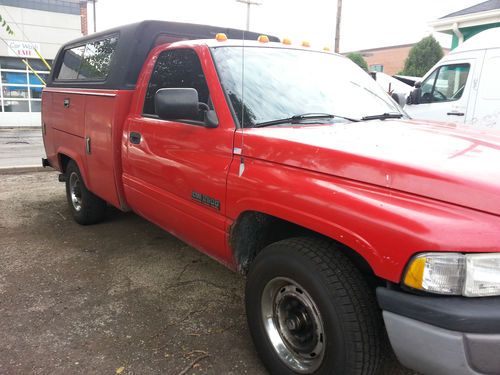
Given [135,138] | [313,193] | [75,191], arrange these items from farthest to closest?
[75,191] < [135,138] < [313,193]

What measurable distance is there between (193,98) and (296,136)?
73cm

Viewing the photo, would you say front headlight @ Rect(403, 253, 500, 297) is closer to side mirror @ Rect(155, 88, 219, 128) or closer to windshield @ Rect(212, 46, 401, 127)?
windshield @ Rect(212, 46, 401, 127)

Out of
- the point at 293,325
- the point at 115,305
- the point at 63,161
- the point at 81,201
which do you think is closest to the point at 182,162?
the point at 115,305

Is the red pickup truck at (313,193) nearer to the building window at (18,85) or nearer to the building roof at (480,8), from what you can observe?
the building roof at (480,8)

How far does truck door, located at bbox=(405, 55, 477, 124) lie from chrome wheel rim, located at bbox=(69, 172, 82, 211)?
5.28 m

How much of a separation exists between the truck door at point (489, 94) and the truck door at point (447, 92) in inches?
6.8

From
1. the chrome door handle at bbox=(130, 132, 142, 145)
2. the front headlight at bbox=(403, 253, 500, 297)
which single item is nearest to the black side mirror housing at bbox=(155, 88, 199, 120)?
the chrome door handle at bbox=(130, 132, 142, 145)

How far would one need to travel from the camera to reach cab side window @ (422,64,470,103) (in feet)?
24.3

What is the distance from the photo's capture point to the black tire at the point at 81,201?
495 centimetres

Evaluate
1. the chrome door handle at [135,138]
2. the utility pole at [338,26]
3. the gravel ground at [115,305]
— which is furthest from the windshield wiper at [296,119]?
the utility pole at [338,26]

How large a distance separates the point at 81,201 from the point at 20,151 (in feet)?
24.7

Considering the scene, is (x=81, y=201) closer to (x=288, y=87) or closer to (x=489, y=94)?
(x=288, y=87)

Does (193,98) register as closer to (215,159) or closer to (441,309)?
(215,159)

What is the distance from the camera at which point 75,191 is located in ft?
17.2
